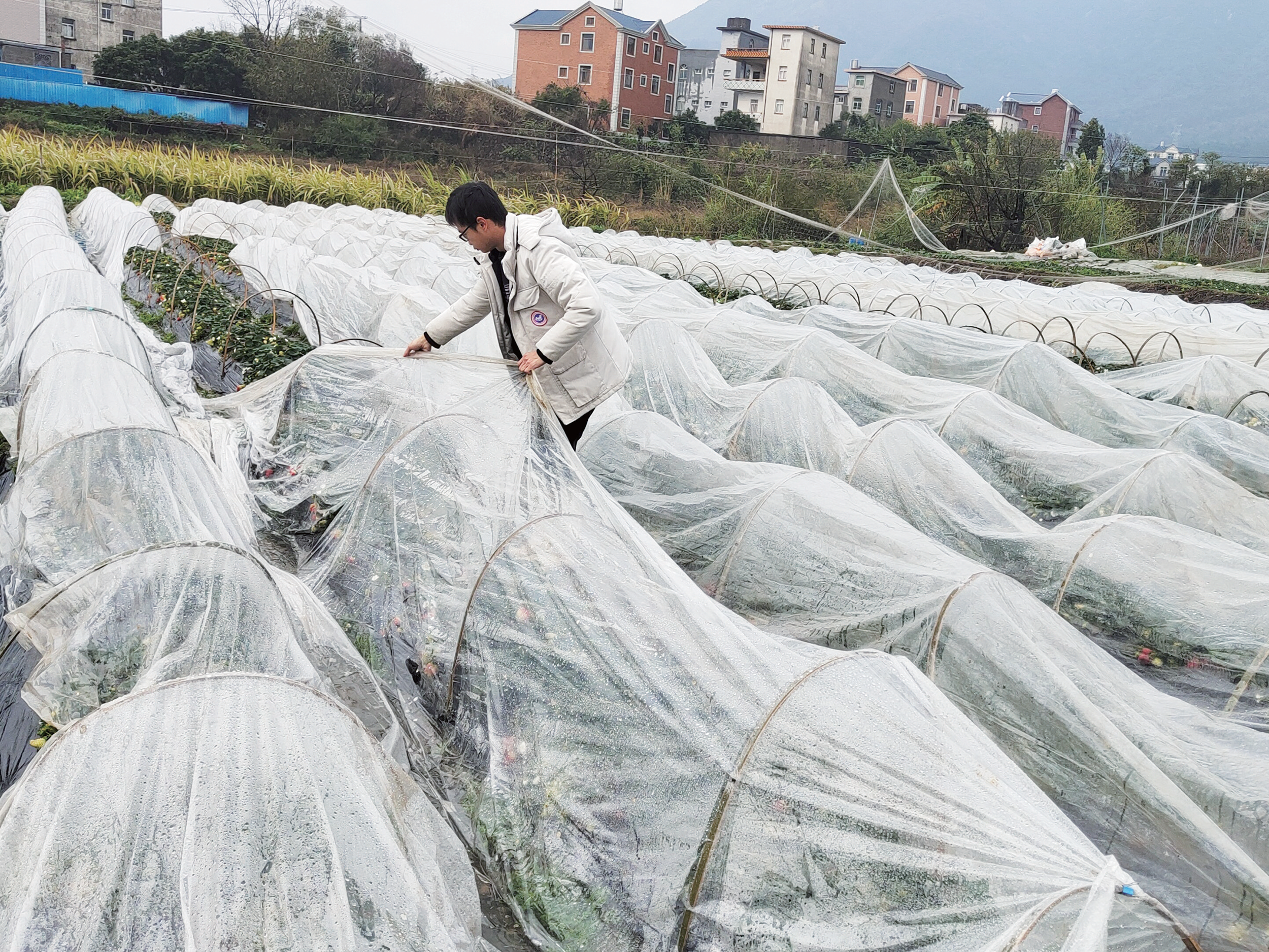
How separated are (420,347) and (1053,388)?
5494 millimetres

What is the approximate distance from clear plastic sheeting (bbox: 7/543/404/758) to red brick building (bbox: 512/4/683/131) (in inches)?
1742

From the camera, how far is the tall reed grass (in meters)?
20.1

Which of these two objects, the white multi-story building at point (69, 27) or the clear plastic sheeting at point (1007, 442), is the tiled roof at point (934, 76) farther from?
the clear plastic sheeting at point (1007, 442)

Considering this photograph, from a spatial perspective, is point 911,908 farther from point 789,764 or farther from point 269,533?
point 269,533

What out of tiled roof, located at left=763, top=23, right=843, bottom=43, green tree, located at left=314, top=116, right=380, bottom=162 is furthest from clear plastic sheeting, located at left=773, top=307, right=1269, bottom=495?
tiled roof, located at left=763, top=23, right=843, bottom=43

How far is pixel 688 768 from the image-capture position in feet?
8.39

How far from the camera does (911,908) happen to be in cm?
218

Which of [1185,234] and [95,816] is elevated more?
[1185,234]

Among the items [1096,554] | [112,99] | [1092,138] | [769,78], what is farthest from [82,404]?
[769,78]

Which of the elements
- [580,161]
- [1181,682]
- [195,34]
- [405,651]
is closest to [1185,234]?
[580,161]

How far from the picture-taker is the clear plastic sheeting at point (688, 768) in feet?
7.24

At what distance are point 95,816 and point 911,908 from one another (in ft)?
5.71

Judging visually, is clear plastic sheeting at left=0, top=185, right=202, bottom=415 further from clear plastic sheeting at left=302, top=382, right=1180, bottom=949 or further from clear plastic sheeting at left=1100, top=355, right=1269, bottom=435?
clear plastic sheeting at left=1100, top=355, right=1269, bottom=435

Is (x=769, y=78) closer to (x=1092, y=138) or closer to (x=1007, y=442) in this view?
(x=1092, y=138)
